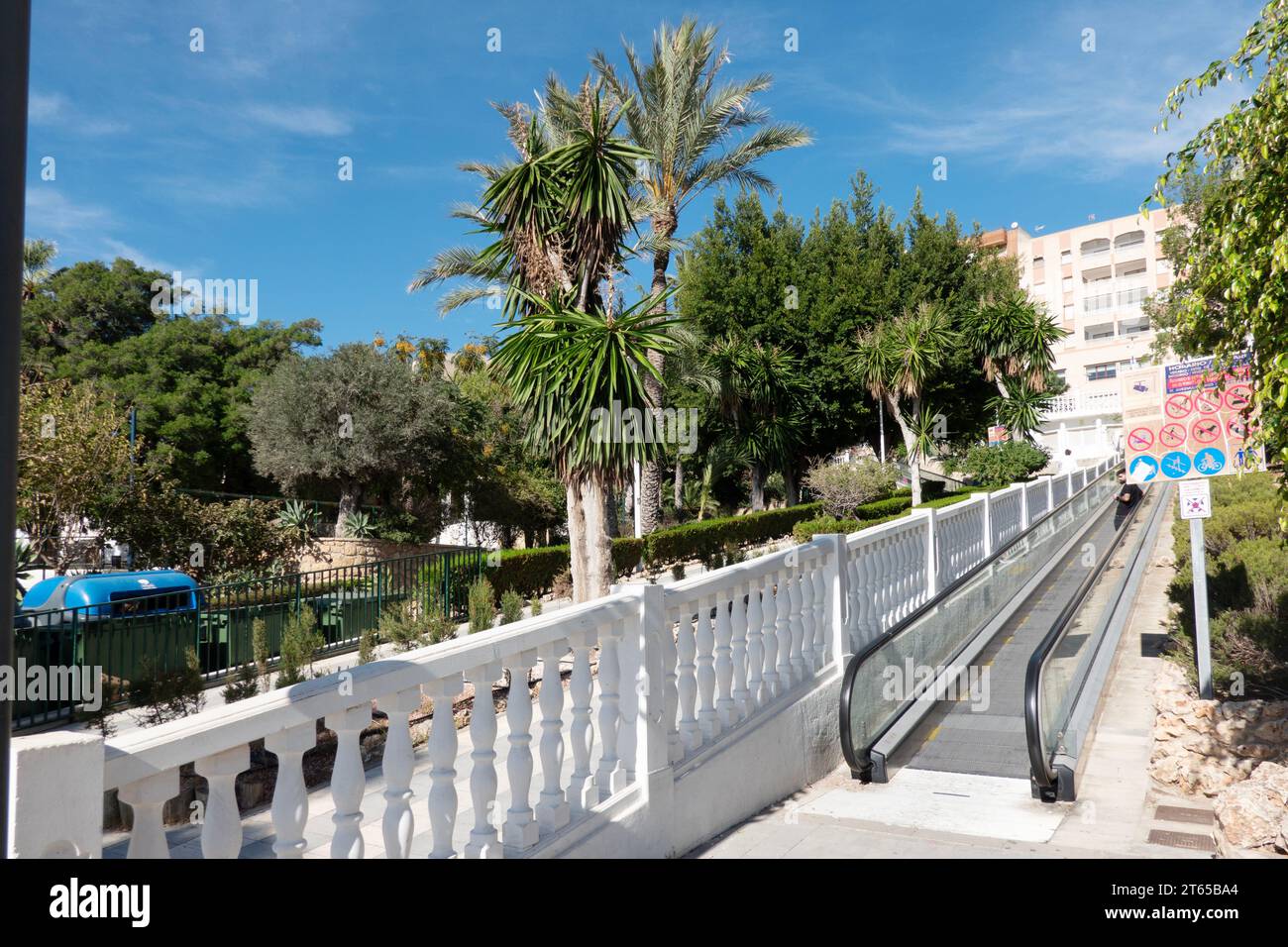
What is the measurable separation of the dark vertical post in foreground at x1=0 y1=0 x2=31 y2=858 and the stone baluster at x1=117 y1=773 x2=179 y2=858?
34cm

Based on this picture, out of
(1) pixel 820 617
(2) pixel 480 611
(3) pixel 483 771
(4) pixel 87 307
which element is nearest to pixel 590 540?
(2) pixel 480 611

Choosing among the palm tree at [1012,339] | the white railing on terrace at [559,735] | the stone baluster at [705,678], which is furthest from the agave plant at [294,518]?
the palm tree at [1012,339]

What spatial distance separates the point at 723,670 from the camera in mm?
4730

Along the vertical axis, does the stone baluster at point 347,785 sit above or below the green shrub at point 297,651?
above

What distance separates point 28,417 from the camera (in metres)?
15.2

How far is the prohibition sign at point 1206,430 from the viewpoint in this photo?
22.4 feet

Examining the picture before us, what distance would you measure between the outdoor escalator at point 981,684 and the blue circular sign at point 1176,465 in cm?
130

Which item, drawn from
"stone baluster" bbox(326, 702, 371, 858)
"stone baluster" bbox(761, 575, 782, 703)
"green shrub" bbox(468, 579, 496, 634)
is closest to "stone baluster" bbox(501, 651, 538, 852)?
"stone baluster" bbox(326, 702, 371, 858)

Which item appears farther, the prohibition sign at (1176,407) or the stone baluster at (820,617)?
the prohibition sign at (1176,407)

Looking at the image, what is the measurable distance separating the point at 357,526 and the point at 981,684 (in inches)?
840

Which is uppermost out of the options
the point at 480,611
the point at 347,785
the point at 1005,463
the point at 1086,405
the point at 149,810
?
the point at 1086,405

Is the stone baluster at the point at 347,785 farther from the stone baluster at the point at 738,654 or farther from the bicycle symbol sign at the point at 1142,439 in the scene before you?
the bicycle symbol sign at the point at 1142,439

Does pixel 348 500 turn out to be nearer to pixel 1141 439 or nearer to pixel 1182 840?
pixel 1141 439

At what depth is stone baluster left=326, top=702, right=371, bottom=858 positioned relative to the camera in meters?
2.38
